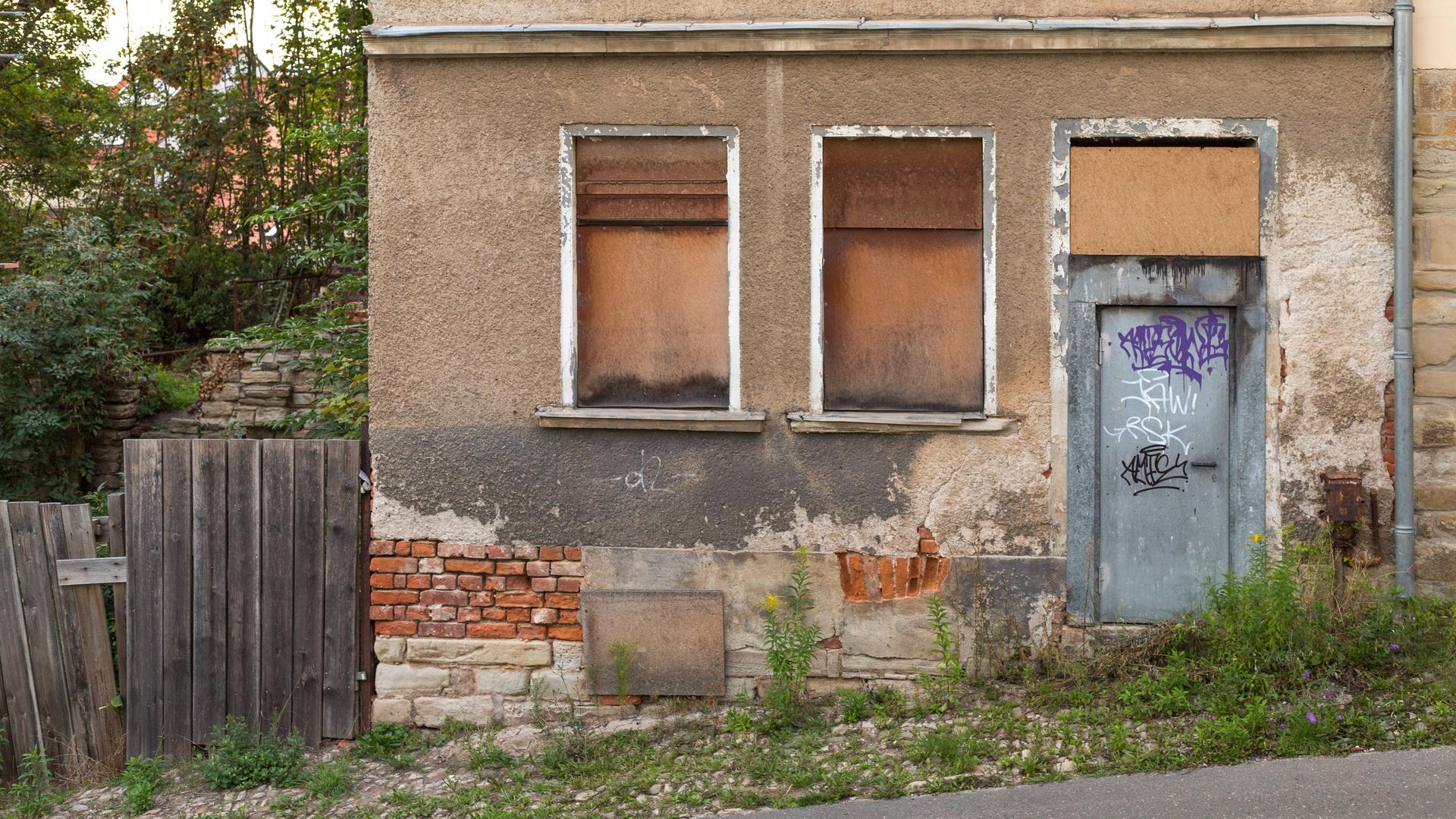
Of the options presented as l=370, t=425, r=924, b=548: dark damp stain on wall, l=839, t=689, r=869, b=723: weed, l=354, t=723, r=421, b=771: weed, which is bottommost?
l=354, t=723, r=421, b=771: weed

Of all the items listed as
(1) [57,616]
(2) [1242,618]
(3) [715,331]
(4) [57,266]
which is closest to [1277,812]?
(2) [1242,618]

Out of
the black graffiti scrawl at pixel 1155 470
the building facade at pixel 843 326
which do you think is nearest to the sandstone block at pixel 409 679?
the building facade at pixel 843 326

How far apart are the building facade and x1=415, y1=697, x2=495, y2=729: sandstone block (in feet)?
0.05

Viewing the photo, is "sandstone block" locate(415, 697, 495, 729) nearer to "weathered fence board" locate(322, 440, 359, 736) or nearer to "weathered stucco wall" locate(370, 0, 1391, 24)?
"weathered fence board" locate(322, 440, 359, 736)

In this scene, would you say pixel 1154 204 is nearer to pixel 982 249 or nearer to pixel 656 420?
pixel 982 249

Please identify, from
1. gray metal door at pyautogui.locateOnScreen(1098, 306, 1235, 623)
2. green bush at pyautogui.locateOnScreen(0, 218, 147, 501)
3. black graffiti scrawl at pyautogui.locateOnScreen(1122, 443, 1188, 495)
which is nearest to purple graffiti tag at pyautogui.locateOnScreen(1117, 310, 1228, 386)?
gray metal door at pyautogui.locateOnScreen(1098, 306, 1235, 623)

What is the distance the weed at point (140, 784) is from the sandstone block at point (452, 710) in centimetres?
127

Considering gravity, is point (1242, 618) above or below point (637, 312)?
below

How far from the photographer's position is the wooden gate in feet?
19.0

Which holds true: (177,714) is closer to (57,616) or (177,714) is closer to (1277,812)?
(57,616)

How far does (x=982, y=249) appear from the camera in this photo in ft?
18.7

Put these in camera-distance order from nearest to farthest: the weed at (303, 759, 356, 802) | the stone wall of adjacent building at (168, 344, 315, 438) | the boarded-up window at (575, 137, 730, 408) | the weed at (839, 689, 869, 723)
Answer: the weed at (303, 759, 356, 802) < the weed at (839, 689, 869, 723) < the boarded-up window at (575, 137, 730, 408) < the stone wall of adjacent building at (168, 344, 315, 438)

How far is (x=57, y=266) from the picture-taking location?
9477 mm

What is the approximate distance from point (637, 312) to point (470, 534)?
56.9 inches
